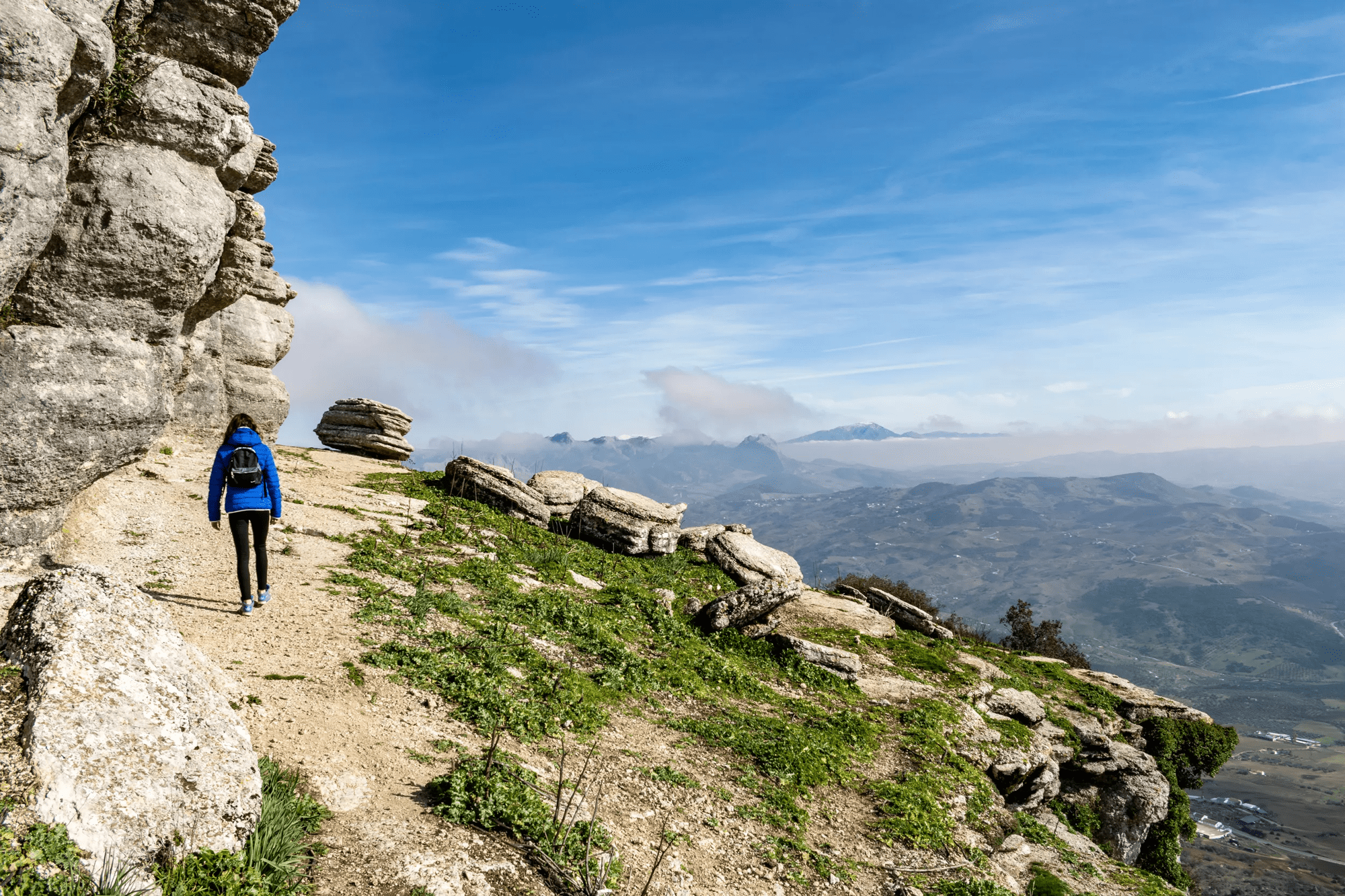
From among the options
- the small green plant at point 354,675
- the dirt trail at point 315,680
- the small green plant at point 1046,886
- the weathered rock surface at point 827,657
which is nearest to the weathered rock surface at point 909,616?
the weathered rock surface at point 827,657

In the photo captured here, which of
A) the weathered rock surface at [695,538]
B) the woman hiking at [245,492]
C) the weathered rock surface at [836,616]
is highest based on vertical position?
the woman hiking at [245,492]

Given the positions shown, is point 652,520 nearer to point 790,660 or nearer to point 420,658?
point 790,660

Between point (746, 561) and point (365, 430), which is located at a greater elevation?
point (365, 430)

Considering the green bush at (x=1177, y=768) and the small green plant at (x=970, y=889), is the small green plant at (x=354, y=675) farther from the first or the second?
the green bush at (x=1177, y=768)

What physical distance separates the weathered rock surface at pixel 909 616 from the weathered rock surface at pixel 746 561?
16.3 ft

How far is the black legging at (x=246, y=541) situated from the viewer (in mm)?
12852

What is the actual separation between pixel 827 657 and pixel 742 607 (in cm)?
290

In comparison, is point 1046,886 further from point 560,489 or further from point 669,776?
point 560,489

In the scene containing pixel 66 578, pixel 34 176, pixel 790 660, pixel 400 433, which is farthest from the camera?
pixel 400 433

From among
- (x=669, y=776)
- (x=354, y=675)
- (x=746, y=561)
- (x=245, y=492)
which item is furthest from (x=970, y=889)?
(x=746, y=561)

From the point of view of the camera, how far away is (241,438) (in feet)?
43.8

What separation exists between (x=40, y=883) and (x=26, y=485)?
35.7 ft

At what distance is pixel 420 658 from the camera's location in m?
12.5

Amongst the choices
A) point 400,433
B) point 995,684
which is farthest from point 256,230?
point 995,684
